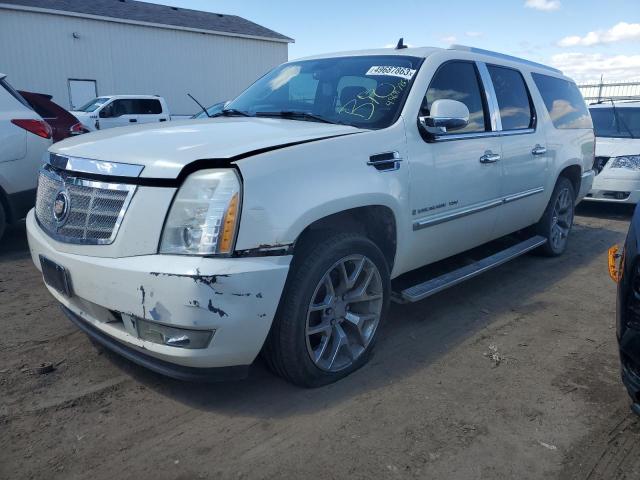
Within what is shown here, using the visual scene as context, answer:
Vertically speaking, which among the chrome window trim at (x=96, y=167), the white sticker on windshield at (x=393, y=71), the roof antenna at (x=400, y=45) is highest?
the roof antenna at (x=400, y=45)

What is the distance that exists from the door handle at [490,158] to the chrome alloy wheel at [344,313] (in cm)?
139

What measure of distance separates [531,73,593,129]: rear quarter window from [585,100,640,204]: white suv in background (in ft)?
7.16

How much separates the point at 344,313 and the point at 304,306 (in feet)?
1.49

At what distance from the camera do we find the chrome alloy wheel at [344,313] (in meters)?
2.77

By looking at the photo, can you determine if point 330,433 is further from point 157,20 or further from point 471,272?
point 157,20

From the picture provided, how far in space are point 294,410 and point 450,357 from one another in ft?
3.68

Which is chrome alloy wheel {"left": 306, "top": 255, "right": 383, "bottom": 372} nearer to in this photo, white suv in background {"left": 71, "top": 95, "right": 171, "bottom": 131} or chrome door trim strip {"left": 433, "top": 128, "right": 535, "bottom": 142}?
chrome door trim strip {"left": 433, "top": 128, "right": 535, "bottom": 142}

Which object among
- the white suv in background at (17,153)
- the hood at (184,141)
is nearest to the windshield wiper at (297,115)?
the hood at (184,141)

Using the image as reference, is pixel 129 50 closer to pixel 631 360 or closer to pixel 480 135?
pixel 480 135

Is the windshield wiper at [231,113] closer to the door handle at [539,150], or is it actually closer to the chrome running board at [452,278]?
the chrome running board at [452,278]

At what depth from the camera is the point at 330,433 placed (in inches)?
96.0

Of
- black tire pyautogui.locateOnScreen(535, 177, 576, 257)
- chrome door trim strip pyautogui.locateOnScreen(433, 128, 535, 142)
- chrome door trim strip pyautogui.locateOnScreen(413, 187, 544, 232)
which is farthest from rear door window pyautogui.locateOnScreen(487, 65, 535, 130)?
black tire pyautogui.locateOnScreen(535, 177, 576, 257)

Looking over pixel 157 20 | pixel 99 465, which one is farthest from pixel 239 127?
pixel 157 20

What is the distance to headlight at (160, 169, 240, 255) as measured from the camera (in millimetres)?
2254
